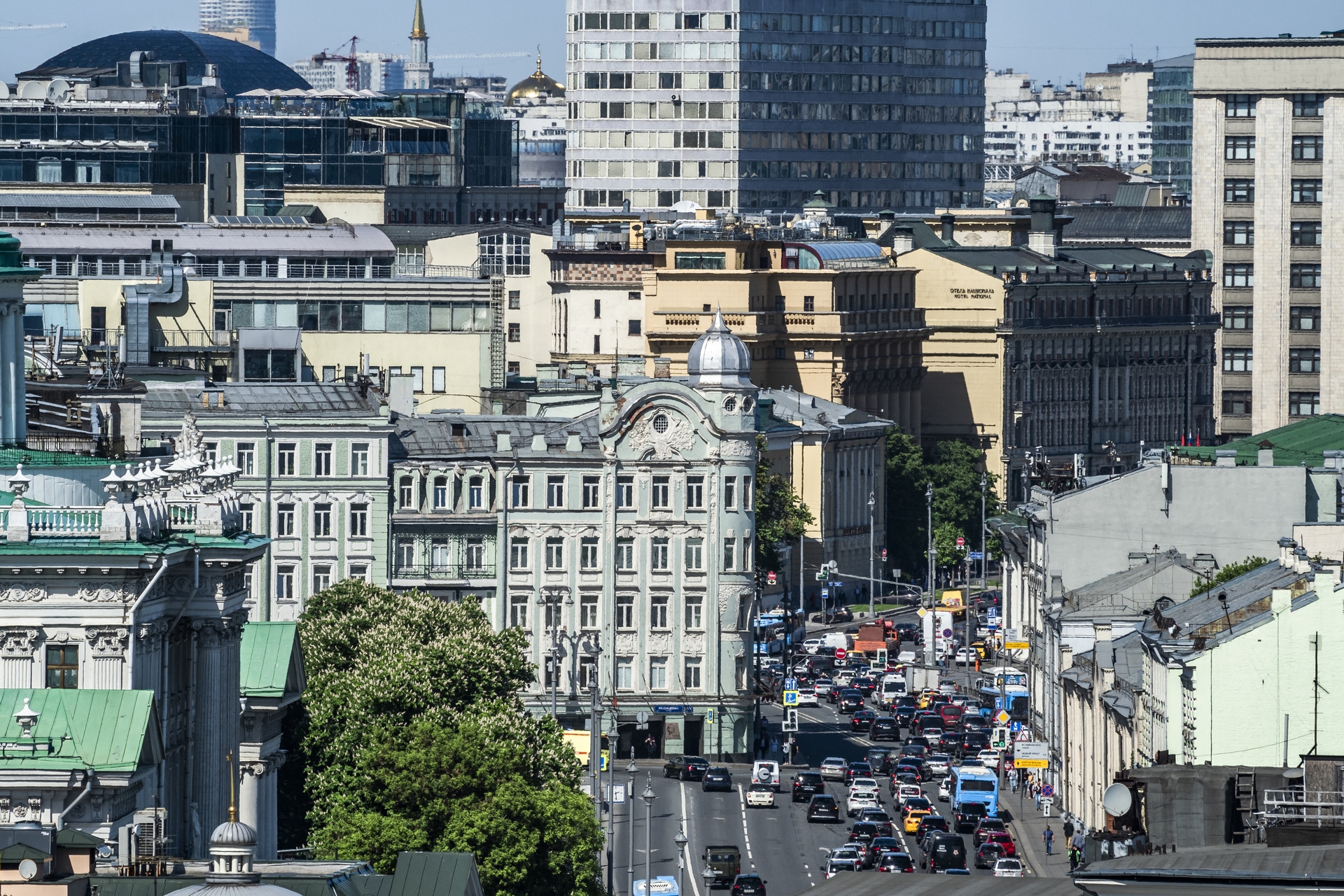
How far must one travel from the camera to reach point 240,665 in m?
109

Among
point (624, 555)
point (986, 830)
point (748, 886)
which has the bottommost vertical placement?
point (748, 886)

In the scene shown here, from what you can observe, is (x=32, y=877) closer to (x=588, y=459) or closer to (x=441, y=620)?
(x=441, y=620)

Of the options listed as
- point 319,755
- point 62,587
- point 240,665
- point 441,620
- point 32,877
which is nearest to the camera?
point 32,877

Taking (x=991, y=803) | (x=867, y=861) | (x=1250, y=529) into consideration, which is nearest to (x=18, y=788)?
(x=867, y=861)

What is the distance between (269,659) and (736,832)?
53430 millimetres

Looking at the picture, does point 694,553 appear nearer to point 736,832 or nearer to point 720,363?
point 720,363

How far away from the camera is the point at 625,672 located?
192750 mm

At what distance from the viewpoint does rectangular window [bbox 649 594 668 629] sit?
→ 635 feet

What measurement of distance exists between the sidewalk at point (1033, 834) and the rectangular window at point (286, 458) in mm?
36734

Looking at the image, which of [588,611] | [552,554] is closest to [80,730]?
[588,611]

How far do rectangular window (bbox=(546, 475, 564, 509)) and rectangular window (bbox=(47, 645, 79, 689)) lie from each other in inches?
3794

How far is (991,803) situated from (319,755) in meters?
47.5

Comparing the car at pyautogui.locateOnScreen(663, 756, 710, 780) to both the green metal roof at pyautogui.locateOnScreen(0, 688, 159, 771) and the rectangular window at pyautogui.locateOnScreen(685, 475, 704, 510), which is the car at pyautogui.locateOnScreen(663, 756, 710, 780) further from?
the green metal roof at pyautogui.locateOnScreen(0, 688, 159, 771)

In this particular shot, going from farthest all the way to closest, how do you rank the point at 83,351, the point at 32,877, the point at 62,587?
the point at 83,351
the point at 62,587
the point at 32,877
